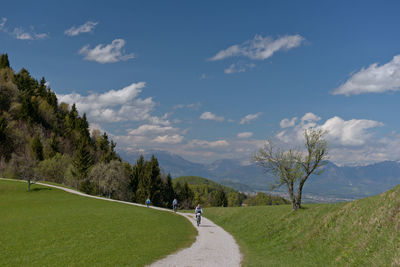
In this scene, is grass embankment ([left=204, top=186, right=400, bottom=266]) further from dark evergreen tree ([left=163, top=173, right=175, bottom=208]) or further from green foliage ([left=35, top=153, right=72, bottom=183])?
dark evergreen tree ([left=163, top=173, right=175, bottom=208])

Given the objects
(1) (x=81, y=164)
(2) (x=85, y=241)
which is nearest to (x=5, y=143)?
(1) (x=81, y=164)

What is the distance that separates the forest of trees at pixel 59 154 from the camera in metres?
96.8

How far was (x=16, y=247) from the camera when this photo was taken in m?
21.5

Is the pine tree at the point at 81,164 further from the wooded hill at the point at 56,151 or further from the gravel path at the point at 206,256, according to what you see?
the gravel path at the point at 206,256

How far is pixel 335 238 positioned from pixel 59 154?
105 meters

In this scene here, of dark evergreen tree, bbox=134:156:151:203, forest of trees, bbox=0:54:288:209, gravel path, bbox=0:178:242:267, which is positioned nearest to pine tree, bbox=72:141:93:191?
forest of trees, bbox=0:54:288:209

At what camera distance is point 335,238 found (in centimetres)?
2105

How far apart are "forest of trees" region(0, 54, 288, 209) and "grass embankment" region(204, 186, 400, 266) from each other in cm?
5820

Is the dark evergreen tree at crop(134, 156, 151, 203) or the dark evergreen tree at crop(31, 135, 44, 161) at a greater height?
the dark evergreen tree at crop(31, 135, 44, 161)

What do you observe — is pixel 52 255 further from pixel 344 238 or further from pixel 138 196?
pixel 138 196

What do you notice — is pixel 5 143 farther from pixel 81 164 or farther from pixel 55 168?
pixel 81 164

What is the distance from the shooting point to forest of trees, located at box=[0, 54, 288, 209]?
3812 inches

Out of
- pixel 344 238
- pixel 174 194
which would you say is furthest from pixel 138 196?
pixel 344 238

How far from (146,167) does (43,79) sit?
95533 millimetres
